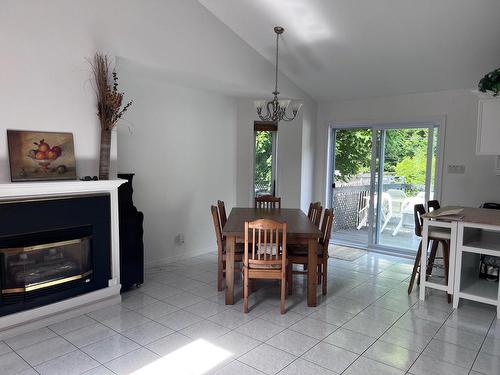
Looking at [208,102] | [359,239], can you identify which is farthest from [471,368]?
[208,102]

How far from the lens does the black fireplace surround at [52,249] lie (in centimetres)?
287

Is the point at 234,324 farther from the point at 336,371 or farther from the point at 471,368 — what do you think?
the point at 471,368

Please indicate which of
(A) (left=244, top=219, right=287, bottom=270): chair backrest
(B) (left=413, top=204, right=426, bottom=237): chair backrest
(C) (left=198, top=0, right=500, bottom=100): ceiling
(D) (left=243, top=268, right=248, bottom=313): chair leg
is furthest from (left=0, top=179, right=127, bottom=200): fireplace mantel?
(B) (left=413, top=204, right=426, bottom=237): chair backrest

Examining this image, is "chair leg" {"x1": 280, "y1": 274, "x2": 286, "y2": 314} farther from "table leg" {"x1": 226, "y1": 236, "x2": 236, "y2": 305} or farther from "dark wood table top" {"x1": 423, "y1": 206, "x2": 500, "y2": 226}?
"dark wood table top" {"x1": 423, "y1": 206, "x2": 500, "y2": 226}

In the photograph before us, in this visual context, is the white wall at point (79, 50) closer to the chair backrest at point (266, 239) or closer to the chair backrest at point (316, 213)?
the chair backrest at point (266, 239)

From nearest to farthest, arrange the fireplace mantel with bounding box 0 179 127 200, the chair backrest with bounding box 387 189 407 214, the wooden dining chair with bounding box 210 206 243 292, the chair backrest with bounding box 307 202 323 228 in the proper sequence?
the fireplace mantel with bounding box 0 179 127 200
the wooden dining chair with bounding box 210 206 243 292
the chair backrest with bounding box 307 202 323 228
the chair backrest with bounding box 387 189 407 214

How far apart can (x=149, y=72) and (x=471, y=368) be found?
4079mm

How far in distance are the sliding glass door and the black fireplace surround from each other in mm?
4132

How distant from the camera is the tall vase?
3.43 m

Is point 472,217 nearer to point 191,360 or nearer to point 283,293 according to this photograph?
point 283,293

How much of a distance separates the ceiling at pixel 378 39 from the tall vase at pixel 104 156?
2.10 metres

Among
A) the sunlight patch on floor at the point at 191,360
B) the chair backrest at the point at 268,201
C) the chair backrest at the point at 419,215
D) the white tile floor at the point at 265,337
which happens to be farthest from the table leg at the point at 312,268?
the chair backrest at the point at 268,201

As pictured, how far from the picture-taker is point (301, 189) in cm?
600

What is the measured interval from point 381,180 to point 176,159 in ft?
10.6
